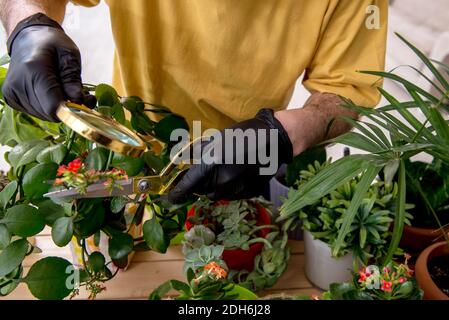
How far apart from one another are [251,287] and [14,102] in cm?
45

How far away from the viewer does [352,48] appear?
78cm

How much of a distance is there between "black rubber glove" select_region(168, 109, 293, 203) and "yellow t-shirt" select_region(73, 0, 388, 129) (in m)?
0.17

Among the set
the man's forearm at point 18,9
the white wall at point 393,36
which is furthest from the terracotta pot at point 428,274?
the white wall at point 393,36

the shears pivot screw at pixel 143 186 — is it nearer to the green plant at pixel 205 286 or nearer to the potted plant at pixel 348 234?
the green plant at pixel 205 286

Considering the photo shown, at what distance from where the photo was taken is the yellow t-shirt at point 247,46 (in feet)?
2.44

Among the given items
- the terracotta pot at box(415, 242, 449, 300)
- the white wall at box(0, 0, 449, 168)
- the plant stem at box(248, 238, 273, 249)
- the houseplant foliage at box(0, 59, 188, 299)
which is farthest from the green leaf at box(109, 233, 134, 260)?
the white wall at box(0, 0, 449, 168)

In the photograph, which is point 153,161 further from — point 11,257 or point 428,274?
point 428,274

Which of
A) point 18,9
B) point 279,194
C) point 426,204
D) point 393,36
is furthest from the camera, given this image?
point 393,36

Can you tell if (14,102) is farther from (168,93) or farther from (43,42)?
(168,93)

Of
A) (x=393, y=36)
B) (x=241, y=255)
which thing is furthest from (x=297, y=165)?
(x=393, y=36)

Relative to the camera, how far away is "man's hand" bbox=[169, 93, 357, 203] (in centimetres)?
59

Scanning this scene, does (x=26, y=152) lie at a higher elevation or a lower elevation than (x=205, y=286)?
higher

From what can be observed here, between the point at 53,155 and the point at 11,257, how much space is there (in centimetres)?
14

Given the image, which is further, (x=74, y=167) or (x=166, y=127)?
(x=166, y=127)
